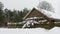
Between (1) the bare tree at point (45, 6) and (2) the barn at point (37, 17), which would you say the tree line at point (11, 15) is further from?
(1) the bare tree at point (45, 6)

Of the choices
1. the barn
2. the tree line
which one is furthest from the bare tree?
the tree line

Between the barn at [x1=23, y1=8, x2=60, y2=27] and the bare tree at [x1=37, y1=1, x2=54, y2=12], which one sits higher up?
the bare tree at [x1=37, y1=1, x2=54, y2=12]

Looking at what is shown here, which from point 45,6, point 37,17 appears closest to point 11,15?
point 37,17

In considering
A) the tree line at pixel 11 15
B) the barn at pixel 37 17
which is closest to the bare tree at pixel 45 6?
the barn at pixel 37 17

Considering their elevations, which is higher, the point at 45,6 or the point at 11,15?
the point at 45,6

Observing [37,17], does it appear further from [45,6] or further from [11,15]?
[11,15]

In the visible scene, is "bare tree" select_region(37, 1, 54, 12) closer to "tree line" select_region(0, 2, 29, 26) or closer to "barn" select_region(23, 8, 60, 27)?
"barn" select_region(23, 8, 60, 27)

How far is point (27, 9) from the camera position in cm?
164

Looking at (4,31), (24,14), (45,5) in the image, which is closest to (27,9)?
(24,14)

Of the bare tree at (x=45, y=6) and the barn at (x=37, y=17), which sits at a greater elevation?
the bare tree at (x=45, y=6)

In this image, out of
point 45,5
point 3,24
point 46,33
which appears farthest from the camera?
point 45,5

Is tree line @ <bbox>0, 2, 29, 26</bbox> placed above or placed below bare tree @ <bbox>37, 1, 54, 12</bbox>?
below

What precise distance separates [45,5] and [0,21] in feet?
2.01

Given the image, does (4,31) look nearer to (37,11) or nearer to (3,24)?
(3,24)
